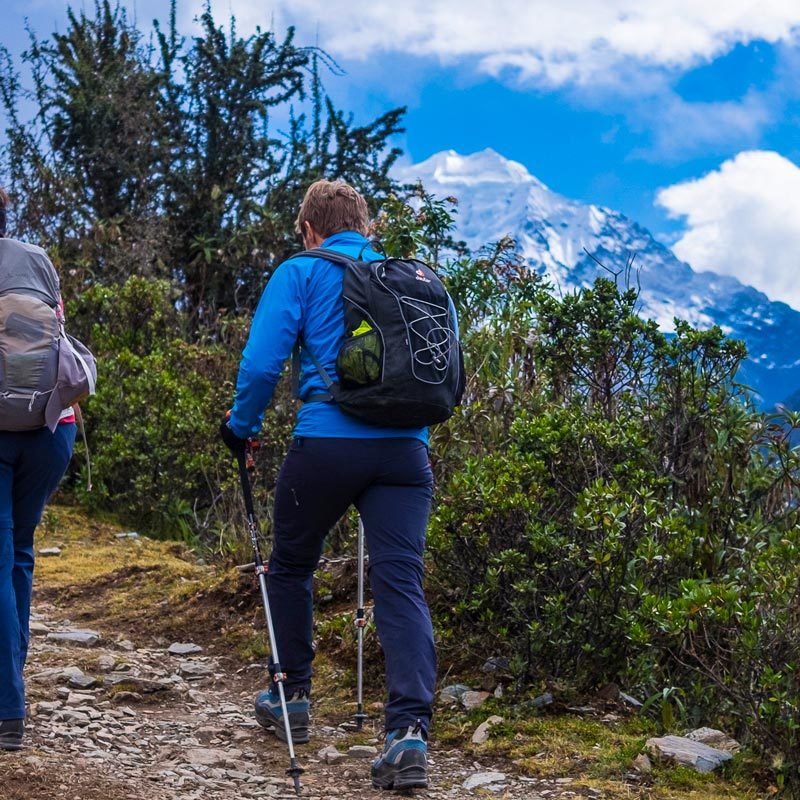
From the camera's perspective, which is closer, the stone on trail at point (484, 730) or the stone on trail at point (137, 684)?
the stone on trail at point (484, 730)

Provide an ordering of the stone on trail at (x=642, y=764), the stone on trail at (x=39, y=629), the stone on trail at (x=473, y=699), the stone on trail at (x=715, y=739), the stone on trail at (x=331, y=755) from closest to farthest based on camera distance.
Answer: the stone on trail at (x=642, y=764), the stone on trail at (x=715, y=739), the stone on trail at (x=331, y=755), the stone on trail at (x=473, y=699), the stone on trail at (x=39, y=629)

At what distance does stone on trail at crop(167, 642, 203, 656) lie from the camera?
679 cm

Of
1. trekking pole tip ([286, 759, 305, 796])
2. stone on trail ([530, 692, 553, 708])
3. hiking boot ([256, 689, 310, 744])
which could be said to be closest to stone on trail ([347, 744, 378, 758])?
hiking boot ([256, 689, 310, 744])

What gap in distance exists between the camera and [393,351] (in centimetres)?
430

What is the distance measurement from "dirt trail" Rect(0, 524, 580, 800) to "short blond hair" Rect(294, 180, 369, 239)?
85.9 inches

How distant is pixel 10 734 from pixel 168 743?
0.76m

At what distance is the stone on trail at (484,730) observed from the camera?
5020mm

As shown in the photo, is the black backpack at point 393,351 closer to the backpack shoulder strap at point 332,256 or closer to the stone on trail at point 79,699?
the backpack shoulder strap at point 332,256

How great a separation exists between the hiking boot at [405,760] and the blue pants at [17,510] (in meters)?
1.45

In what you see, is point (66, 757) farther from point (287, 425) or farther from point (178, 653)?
point (287, 425)

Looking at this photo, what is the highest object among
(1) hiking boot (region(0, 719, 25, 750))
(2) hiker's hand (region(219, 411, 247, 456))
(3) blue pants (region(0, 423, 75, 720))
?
(2) hiker's hand (region(219, 411, 247, 456))

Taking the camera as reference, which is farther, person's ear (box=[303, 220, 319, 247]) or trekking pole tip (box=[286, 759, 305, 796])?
person's ear (box=[303, 220, 319, 247])

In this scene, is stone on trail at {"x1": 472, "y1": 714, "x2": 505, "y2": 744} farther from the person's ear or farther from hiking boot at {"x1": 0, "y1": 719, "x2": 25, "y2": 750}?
the person's ear

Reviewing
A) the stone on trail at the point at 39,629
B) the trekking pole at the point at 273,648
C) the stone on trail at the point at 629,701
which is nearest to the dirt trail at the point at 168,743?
the trekking pole at the point at 273,648
